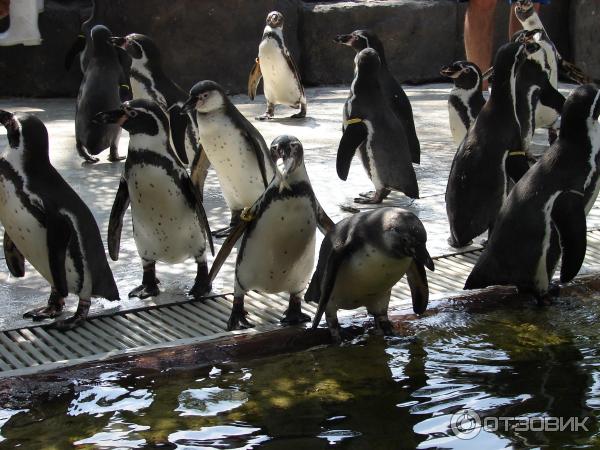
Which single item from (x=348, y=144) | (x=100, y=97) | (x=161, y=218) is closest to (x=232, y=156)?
(x=348, y=144)

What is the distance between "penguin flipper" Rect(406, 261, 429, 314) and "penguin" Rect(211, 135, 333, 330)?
43 cm

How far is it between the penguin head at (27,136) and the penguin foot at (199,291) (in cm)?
82

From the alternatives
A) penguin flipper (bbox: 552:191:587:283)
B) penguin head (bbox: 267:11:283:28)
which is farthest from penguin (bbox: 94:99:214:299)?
penguin head (bbox: 267:11:283:28)

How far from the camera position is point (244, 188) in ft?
17.7

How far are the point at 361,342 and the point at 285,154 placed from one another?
30.0 inches

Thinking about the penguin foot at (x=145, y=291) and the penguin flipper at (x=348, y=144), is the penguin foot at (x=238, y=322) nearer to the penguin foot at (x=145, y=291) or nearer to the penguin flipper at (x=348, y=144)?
the penguin foot at (x=145, y=291)

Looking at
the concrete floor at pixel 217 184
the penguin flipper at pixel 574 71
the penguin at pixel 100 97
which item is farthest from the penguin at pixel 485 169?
the penguin at pixel 100 97

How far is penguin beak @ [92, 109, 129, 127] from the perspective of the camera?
14.1 feet

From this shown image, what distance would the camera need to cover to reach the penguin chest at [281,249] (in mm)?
3965

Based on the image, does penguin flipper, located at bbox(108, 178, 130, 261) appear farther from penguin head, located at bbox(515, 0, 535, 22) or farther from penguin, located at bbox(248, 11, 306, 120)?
penguin head, located at bbox(515, 0, 535, 22)

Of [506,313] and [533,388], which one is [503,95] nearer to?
[506,313]

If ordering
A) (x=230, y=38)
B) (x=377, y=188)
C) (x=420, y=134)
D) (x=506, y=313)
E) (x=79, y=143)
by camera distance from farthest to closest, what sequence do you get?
(x=230, y=38) → (x=420, y=134) → (x=79, y=143) → (x=377, y=188) → (x=506, y=313)

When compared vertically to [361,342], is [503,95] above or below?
above

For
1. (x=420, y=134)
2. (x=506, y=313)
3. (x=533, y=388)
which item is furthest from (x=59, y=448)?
(x=420, y=134)
